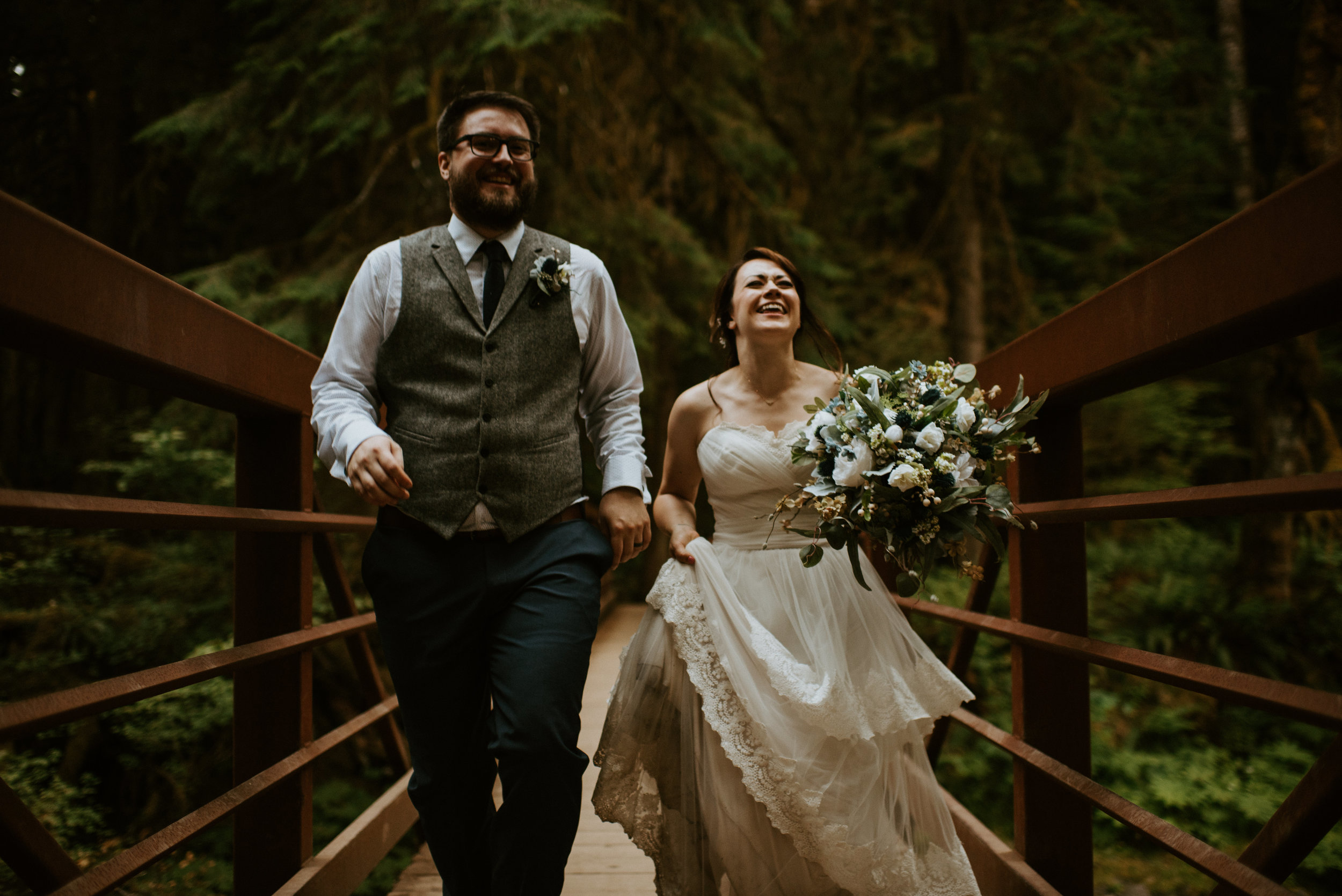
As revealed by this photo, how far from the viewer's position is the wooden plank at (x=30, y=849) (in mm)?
1401

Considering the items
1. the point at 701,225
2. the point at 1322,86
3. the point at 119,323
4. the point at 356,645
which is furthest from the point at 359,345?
the point at 701,225

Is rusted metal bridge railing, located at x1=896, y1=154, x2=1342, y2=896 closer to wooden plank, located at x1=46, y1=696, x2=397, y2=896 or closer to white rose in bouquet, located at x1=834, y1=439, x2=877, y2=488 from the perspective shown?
white rose in bouquet, located at x1=834, y1=439, x2=877, y2=488

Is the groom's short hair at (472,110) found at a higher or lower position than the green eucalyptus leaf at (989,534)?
higher

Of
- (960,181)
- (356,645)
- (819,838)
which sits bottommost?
(819,838)

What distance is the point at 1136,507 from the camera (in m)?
1.85

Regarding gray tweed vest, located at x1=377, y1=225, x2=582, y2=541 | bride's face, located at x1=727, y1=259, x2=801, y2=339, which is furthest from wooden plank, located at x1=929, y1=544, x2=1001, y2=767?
gray tweed vest, located at x1=377, y1=225, x2=582, y2=541

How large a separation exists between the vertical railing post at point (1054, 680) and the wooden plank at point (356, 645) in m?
1.93

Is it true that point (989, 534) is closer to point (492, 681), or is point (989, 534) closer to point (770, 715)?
point (770, 715)

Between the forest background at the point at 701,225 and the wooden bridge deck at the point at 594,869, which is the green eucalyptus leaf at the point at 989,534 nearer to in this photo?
the wooden bridge deck at the point at 594,869

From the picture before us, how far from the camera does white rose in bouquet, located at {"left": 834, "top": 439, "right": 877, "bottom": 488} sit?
7.61 ft

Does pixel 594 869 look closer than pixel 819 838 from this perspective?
No

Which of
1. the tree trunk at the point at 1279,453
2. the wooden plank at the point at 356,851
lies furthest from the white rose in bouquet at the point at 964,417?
the tree trunk at the point at 1279,453

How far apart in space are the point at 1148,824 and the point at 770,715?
3.06 ft

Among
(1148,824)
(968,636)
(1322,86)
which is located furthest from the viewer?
(1322,86)
